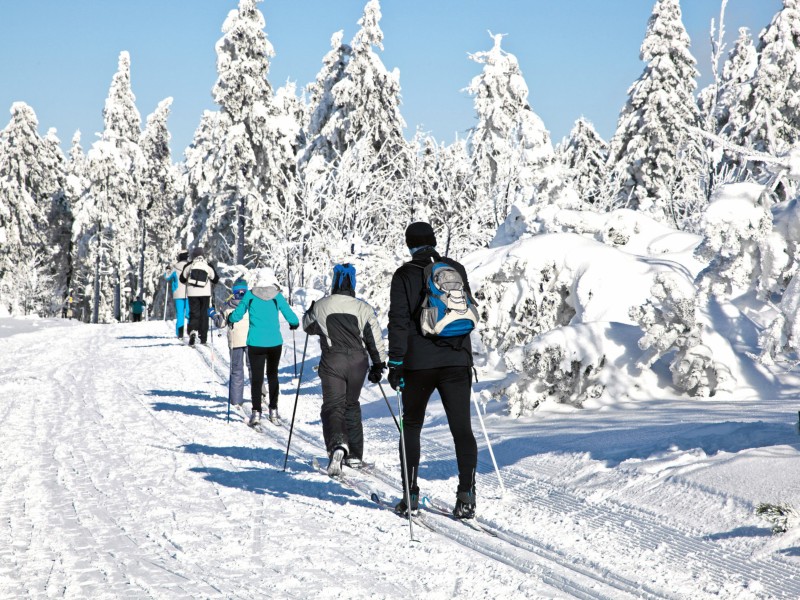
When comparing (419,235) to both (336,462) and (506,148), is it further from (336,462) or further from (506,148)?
(506,148)

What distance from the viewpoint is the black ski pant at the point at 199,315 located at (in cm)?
1919

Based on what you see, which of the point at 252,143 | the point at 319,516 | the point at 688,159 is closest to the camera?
the point at 319,516

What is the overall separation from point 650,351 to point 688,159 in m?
21.4

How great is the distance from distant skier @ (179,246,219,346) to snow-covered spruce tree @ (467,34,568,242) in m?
6.59

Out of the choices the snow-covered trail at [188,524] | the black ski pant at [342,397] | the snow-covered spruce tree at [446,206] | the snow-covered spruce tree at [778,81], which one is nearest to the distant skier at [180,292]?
the snow-covered spruce tree at [446,206]

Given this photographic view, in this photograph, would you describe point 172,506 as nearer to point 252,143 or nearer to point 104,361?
point 104,361

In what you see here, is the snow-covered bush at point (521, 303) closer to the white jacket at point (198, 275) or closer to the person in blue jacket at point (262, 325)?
the person in blue jacket at point (262, 325)

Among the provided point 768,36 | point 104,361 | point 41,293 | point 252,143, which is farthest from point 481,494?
point 41,293

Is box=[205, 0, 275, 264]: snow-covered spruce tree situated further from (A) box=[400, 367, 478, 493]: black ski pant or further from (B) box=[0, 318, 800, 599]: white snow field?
(A) box=[400, 367, 478, 493]: black ski pant

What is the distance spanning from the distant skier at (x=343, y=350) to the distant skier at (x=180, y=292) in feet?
39.2

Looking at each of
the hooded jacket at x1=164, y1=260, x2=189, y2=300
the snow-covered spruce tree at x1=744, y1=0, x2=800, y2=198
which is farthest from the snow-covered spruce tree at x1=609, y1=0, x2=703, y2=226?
the hooded jacket at x1=164, y1=260, x2=189, y2=300

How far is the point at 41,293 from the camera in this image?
58875 mm

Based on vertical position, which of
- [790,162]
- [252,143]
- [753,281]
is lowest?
[753,281]

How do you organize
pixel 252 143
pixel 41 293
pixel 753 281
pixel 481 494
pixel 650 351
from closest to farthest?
pixel 481 494 < pixel 753 281 < pixel 650 351 < pixel 252 143 < pixel 41 293
